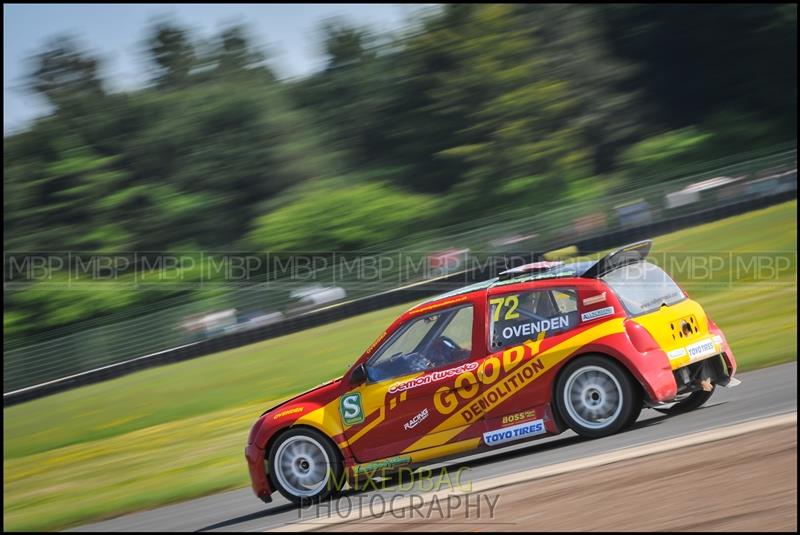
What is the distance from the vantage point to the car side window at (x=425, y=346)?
7391mm

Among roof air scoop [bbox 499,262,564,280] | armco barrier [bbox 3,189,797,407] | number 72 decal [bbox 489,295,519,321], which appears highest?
armco barrier [bbox 3,189,797,407]

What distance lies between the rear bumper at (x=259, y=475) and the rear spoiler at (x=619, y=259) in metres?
3.02

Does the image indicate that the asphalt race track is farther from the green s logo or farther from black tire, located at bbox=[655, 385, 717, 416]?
the green s logo

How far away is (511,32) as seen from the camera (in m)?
39.2

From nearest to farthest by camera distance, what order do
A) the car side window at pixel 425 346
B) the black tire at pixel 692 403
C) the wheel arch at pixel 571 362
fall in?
the wheel arch at pixel 571 362, the car side window at pixel 425 346, the black tire at pixel 692 403

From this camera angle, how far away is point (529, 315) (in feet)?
24.2

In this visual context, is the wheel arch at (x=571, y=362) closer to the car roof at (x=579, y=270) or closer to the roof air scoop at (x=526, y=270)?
the car roof at (x=579, y=270)

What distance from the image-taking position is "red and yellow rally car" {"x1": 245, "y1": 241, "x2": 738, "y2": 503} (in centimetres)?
712

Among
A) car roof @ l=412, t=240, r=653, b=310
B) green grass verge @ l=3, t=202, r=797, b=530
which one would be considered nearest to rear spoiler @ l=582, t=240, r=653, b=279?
car roof @ l=412, t=240, r=653, b=310

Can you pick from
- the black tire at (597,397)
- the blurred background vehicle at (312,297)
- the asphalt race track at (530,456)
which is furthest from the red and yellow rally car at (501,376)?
the blurred background vehicle at (312,297)

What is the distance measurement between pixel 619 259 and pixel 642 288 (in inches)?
12.6

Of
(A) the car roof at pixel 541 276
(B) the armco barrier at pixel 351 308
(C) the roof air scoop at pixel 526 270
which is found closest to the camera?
(A) the car roof at pixel 541 276

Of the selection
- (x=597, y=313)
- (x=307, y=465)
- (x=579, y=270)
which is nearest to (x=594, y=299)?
(x=597, y=313)

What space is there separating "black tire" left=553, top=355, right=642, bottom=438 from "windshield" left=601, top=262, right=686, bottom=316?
1.76 ft
